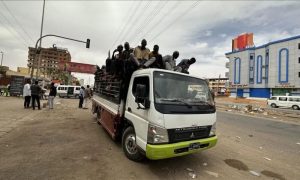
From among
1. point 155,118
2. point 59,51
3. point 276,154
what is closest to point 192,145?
point 155,118

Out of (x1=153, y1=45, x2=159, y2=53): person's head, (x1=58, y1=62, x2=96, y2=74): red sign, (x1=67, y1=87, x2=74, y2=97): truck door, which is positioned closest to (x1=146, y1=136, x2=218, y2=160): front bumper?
(x1=153, y1=45, x2=159, y2=53): person's head

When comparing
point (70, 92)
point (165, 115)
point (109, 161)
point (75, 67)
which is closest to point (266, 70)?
point (70, 92)

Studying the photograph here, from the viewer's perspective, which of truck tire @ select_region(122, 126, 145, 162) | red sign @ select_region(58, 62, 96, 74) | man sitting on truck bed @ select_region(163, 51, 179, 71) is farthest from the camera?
red sign @ select_region(58, 62, 96, 74)

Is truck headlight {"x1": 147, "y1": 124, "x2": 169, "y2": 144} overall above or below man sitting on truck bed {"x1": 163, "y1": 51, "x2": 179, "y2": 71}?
below

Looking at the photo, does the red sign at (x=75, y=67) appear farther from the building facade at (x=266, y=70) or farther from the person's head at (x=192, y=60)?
the person's head at (x=192, y=60)

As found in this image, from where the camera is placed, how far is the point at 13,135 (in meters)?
5.80

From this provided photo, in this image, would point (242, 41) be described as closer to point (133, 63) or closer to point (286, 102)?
point (286, 102)

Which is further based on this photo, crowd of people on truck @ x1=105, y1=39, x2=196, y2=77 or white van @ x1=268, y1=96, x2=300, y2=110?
white van @ x1=268, y1=96, x2=300, y2=110

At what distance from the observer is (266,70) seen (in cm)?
3947

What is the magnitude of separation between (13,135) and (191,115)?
226 inches

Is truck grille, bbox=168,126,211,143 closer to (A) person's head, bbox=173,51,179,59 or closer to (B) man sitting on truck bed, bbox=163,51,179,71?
(B) man sitting on truck bed, bbox=163,51,179,71

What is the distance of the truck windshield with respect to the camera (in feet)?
11.9

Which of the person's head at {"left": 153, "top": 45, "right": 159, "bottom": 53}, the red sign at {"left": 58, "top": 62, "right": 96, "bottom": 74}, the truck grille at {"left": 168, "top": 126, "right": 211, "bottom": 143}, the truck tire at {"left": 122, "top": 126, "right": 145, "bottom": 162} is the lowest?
the truck tire at {"left": 122, "top": 126, "right": 145, "bottom": 162}

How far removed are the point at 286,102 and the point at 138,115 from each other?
27294 mm
